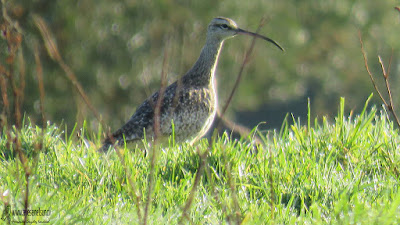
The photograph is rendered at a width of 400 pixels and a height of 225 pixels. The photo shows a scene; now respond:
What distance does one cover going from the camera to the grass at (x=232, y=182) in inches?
174

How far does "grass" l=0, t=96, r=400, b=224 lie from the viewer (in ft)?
14.5

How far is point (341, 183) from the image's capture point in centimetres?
503

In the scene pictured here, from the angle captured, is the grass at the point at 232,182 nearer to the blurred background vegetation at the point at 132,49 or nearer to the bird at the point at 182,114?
the bird at the point at 182,114

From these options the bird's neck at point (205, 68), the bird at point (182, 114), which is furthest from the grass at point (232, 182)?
the bird's neck at point (205, 68)

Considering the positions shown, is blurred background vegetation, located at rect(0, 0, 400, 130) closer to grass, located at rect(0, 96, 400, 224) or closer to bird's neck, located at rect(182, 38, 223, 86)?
bird's neck, located at rect(182, 38, 223, 86)

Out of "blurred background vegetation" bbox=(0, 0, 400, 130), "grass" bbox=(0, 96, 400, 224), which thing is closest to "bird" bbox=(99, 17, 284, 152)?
"grass" bbox=(0, 96, 400, 224)

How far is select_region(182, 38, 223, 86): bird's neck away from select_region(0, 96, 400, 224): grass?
6.87ft

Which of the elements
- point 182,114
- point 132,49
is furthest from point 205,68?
point 132,49

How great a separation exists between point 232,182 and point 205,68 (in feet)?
11.1

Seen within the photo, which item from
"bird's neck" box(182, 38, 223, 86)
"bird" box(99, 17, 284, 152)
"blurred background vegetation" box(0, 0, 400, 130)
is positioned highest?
"bird's neck" box(182, 38, 223, 86)

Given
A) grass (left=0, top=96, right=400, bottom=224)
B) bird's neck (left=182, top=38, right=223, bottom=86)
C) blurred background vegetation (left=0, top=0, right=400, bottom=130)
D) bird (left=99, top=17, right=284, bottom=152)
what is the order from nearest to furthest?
grass (left=0, top=96, right=400, bottom=224)
bird (left=99, top=17, right=284, bottom=152)
bird's neck (left=182, top=38, right=223, bottom=86)
blurred background vegetation (left=0, top=0, right=400, bottom=130)

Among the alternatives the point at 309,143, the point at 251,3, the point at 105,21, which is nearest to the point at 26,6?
the point at 105,21

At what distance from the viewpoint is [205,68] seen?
26.9ft

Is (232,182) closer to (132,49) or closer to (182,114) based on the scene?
(182,114)
